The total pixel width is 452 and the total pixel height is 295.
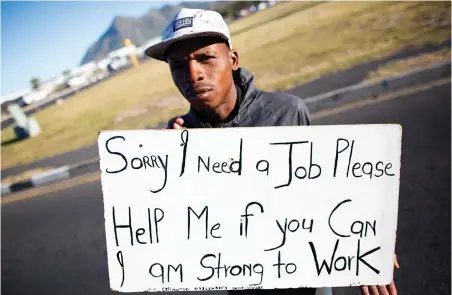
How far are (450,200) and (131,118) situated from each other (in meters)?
8.70

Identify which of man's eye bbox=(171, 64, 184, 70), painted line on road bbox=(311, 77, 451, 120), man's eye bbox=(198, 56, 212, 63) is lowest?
painted line on road bbox=(311, 77, 451, 120)

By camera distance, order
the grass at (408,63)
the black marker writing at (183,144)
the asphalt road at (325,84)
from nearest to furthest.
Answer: the black marker writing at (183,144) < the grass at (408,63) < the asphalt road at (325,84)

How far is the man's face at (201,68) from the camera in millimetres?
1275

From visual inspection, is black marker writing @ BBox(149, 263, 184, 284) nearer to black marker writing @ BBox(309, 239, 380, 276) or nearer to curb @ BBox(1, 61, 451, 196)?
black marker writing @ BBox(309, 239, 380, 276)

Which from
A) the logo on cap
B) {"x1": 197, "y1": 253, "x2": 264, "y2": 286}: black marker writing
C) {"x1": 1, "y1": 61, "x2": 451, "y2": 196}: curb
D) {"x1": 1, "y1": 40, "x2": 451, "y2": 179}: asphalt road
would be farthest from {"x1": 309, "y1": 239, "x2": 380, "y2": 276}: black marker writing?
{"x1": 1, "y1": 40, "x2": 451, "y2": 179}: asphalt road

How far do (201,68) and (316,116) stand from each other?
16.7 feet

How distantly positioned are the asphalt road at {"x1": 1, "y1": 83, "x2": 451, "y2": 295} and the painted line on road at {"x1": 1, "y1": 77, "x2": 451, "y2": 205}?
207mm

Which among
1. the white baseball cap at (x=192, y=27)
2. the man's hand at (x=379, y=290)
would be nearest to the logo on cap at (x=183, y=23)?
the white baseball cap at (x=192, y=27)

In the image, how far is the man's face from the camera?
1275mm

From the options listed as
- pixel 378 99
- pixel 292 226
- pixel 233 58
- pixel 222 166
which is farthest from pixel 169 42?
pixel 378 99

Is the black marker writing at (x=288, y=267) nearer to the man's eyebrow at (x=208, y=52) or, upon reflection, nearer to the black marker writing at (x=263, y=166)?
the black marker writing at (x=263, y=166)

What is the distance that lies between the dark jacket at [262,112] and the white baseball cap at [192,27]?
11.9 inches

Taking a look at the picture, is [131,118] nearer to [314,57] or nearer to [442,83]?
[314,57]

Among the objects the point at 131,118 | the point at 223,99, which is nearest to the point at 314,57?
the point at 131,118
